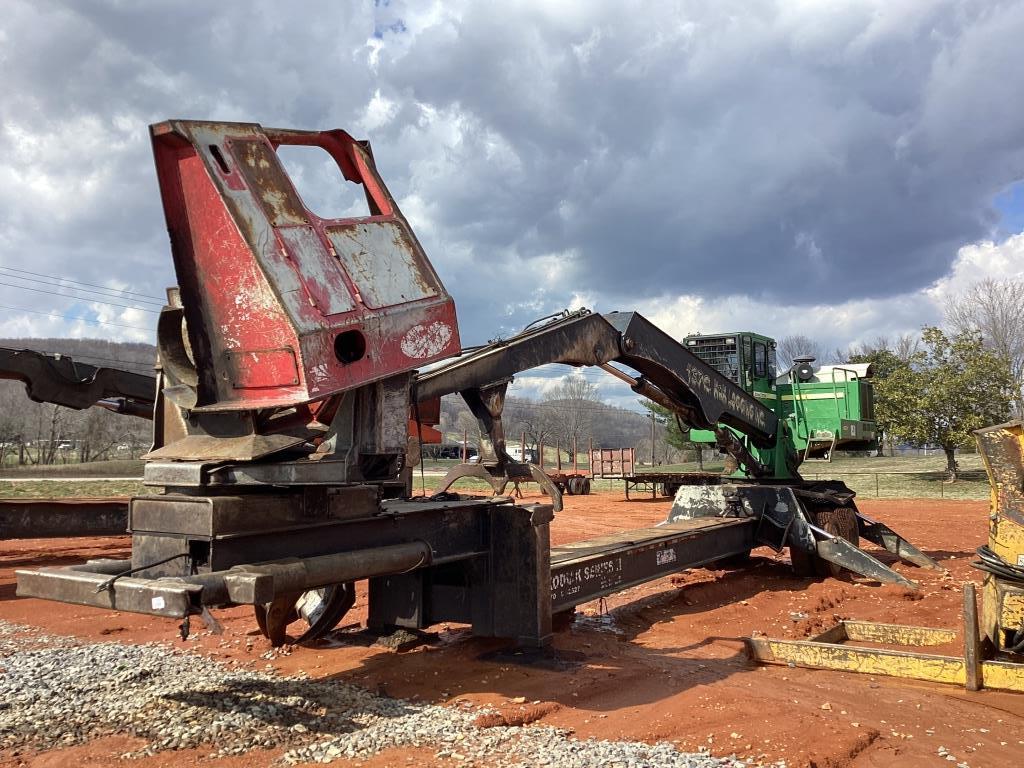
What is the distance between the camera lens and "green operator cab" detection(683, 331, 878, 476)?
11.3 m

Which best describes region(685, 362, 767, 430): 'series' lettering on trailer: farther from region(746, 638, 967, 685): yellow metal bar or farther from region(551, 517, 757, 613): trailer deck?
region(746, 638, 967, 685): yellow metal bar

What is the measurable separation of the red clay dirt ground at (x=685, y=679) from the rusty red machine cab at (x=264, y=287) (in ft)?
6.42

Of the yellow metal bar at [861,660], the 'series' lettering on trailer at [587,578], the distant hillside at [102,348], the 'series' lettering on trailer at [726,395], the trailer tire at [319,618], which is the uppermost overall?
the distant hillside at [102,348]

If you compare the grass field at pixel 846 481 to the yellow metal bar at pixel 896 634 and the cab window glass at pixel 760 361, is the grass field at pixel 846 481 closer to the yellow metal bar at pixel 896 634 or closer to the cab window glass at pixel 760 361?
the cab window glass at pixel 760 361

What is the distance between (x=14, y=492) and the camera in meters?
23.0

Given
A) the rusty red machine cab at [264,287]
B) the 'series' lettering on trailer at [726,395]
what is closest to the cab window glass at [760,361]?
the 'series' lettering on trailer at [726,395]

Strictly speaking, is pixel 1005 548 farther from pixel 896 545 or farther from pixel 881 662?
pixel 896 545

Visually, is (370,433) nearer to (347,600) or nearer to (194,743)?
(194,743)

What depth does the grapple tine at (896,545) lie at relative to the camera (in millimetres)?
10281

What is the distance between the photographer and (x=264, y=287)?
4.18m

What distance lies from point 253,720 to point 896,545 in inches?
354

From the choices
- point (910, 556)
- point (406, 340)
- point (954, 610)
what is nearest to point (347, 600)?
point (406, 340)

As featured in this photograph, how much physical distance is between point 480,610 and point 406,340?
2258 mm

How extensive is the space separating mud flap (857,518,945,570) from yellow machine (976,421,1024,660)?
529 cm
